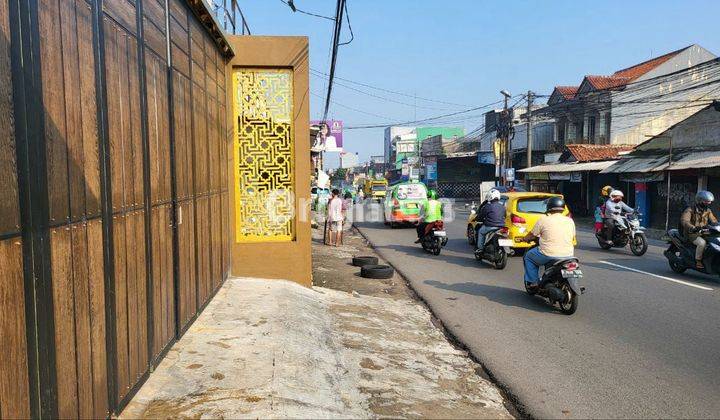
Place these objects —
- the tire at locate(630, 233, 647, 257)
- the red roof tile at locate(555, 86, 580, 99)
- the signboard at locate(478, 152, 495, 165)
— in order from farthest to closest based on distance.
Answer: the signboard at locate(478, 152, 495, 165)
the red roof tile at locate(555, 86, 580, 99)
the tire at locate(630, 233, 647, 257)

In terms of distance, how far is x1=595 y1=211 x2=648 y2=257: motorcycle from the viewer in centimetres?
1257

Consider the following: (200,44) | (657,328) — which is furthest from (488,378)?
(200,44)

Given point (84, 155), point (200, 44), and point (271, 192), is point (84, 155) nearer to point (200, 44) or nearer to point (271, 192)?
point (200, 44)

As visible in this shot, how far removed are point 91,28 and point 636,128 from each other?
37.8 meters

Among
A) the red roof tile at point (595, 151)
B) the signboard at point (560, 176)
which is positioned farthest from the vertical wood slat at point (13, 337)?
the red roof tile at point (595, 151)

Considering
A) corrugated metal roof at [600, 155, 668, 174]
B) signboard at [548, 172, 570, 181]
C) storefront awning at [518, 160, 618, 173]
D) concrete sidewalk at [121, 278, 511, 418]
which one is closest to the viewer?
concrete sidewalk at [121, 278, 511, 418]

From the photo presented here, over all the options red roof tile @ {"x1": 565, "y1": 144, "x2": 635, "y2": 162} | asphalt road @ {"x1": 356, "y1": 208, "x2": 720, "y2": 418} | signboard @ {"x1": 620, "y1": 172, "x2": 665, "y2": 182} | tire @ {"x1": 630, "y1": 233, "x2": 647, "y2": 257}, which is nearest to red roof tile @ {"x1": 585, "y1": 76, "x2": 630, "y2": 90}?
red roof tile @ {"x1": 565, "y1": 144, "x2": 635, "y2": 162}

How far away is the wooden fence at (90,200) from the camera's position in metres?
2.29

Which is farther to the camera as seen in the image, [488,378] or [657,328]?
[657,328]

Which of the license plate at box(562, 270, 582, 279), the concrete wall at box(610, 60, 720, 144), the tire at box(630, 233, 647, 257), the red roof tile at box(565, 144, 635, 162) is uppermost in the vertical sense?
the concrete wall at box(610, 60, 720, 144)

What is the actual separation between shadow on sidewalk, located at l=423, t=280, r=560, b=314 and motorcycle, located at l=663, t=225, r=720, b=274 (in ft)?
10.8

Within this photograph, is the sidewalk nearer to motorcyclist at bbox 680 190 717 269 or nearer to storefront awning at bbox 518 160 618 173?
motorcyclist at bbox 680 190 717 269

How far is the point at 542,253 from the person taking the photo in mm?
7738

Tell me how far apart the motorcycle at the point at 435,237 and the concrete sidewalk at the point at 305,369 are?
6.12 meters
